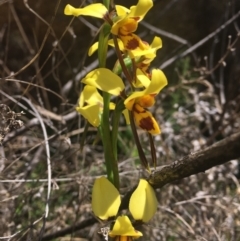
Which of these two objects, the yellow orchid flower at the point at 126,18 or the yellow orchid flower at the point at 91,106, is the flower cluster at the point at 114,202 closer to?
the yellow orchid flower at the point at 91,106

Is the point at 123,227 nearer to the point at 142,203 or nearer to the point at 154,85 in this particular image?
the point at 142,203

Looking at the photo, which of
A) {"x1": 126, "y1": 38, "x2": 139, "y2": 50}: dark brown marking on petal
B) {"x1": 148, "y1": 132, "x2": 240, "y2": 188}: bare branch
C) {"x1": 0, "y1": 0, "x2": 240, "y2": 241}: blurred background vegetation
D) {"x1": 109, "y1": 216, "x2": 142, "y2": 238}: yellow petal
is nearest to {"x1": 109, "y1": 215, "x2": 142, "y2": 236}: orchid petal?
{"x1": 109, "y1": 216, "x2": 142, "y2": 238}: yellow petal

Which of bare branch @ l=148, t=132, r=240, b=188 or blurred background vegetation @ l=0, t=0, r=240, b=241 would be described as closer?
bare branch @ l=148, t=132, r=240, b=188

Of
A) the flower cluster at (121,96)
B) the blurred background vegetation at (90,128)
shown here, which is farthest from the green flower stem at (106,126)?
the blurred background vegetation at (90,128)

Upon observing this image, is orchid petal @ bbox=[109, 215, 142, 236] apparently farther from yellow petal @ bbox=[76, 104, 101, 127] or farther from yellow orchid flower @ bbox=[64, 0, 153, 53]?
yellow orchid flower @ bbox=[64, 0, 153, 53]

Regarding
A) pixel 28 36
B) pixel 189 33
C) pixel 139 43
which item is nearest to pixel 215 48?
pixel 189 33

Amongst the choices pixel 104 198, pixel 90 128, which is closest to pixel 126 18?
pixel 104 198
